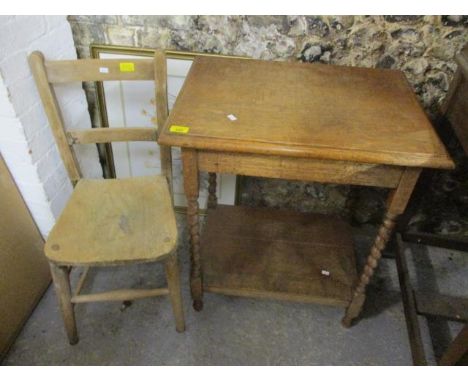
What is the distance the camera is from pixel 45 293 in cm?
158

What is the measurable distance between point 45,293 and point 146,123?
87 centimetres

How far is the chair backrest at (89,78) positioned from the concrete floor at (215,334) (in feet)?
2.03

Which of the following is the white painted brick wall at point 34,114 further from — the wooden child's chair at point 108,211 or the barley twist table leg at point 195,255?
the barley twist table leg at point 195,255

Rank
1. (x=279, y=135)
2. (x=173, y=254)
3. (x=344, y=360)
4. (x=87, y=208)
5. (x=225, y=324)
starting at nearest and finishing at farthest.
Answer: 1. (x=279, y=135)
2. (x=173, y=254)
3. (x=87, y=208)
4. (x=344, y=360)
5. (x=225, y=324)

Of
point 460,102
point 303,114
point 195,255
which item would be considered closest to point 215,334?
point 195,255

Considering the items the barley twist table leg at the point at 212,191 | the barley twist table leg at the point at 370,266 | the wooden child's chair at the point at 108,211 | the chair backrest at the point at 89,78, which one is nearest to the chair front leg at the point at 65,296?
the wooden child's chair at the point at 108,211

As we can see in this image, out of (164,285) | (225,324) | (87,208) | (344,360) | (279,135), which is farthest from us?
(164,285)

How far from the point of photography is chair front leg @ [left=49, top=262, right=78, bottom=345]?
3.87ft

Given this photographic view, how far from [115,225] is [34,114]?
0.51 meters

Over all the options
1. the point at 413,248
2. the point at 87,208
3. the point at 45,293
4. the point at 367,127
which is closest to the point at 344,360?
the point at 413,248

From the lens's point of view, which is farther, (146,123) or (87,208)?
(146,123)

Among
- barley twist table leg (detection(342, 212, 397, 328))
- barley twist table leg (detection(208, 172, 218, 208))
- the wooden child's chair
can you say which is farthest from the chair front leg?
barley twist table leg (detection(342, 212, 397, 328))

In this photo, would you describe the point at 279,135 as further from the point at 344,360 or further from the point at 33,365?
the point at 33,365

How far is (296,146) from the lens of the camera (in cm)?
96
